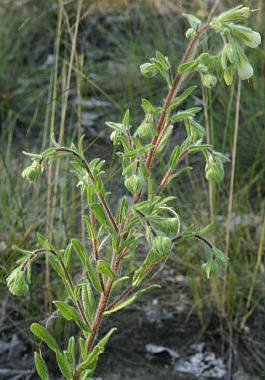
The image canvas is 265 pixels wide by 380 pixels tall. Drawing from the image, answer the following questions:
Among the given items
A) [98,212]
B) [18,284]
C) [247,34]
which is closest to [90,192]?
[98,212]

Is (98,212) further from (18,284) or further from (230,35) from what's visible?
(230,35)

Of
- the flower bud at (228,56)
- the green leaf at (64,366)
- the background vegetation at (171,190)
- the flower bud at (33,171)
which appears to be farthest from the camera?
the background vegetation at (171,190)

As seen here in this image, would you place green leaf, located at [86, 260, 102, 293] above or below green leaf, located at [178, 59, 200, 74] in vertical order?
below

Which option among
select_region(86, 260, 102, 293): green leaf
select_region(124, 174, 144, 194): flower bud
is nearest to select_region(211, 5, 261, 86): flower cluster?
select_region(124, 174, 144, 194): flower bud

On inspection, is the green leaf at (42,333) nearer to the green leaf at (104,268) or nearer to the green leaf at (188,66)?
the green leaf at (104,268)

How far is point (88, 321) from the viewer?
127 cm

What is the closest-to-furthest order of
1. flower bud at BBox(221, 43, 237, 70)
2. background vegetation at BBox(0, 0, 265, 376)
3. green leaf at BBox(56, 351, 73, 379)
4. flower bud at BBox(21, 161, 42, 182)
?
1. flower bud at BBox(221, 43, 237, 70)
2. flower bud at BBox(21, 161, 42, 182)
3. green leaf at BBox(56, 351, 73, 379)
4. background vegetation at BBox(0, 0, 265, 376)

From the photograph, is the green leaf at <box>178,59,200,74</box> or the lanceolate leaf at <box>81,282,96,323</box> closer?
the green leaf at <box>178,59,200,74</box>

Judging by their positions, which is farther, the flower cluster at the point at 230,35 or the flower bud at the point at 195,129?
the flower bud at the point at 195,129

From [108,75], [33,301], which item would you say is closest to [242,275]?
[33,301]

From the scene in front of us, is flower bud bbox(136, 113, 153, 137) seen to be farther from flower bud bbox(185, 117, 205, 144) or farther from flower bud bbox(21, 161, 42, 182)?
flower bud bbox(21, 161, 42, 182)

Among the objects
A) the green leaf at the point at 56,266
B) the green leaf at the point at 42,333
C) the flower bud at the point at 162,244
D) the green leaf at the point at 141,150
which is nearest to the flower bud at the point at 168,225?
the flower bud at the point at 162,244

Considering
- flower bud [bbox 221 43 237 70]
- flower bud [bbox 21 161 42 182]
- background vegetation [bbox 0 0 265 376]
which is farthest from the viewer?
background vegetation [bbox 0 0 265 376]

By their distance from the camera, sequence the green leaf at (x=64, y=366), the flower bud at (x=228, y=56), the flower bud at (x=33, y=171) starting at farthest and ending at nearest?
the green leaf at (x=64, y=366), the flower bud at (x=33, y=171), the flower bud at (x=228, y=56)
